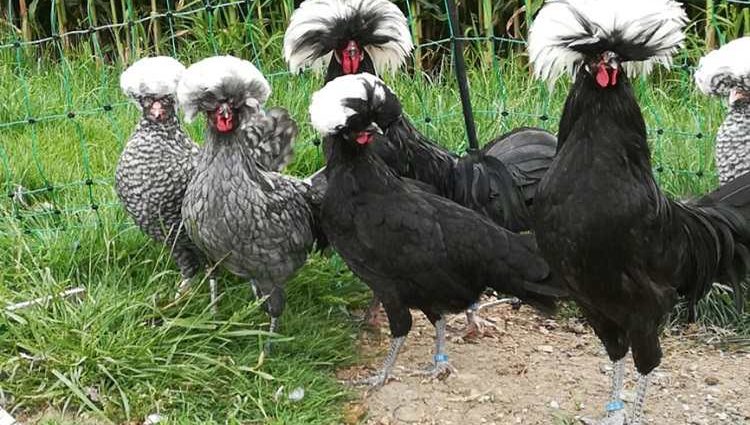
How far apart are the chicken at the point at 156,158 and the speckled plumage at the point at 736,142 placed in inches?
99.8

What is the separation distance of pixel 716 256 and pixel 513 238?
0.84 m

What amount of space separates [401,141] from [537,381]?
1.30 m

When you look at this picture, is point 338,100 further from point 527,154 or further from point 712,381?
point 712,381

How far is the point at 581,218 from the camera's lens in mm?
3873

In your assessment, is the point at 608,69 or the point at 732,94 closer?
the point at 608,69

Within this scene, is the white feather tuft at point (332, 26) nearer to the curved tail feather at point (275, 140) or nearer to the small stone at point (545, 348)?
the curved tail feather at point (275, 140)

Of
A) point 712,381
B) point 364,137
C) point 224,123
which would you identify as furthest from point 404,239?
point 712,381

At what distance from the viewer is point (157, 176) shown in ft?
15.8

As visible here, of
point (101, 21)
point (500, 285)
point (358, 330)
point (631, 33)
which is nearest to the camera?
point (631, 33)

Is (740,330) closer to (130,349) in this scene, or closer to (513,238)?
(513,238)

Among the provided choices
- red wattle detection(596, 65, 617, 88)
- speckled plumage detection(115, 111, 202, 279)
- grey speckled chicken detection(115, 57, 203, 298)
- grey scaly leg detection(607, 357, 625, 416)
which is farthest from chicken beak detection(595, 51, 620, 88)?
speckled plumage detection(115, 111, 202, 279)

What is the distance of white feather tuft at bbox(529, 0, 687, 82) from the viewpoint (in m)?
3.73

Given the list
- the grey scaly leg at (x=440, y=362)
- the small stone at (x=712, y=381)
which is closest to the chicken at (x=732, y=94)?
the small stone at (x=712, y=381)

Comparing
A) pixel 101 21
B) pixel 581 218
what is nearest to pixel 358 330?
pixel 581 218
